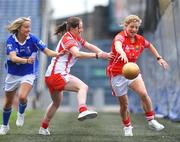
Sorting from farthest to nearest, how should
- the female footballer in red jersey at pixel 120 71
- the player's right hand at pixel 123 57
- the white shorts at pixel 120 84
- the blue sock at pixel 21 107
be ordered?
the blue sock at pixel 21 107, the white shorts at pixel 120 84, the female footballer in red jersey at pixel 120 71, the player's right hand at pixel 123 57

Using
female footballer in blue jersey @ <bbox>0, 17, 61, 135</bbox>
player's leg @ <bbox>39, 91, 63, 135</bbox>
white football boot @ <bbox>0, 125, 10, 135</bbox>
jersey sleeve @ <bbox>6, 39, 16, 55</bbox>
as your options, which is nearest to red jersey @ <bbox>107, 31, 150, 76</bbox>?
player's leg @ <bbox>39, 91, 63, 135</bbox>

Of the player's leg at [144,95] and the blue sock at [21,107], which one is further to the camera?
the blue sock at [21,107]

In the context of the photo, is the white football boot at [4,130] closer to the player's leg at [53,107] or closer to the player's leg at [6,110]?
the player's leg at [6,110]

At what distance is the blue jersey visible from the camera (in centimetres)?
788

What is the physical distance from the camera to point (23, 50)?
7938mm

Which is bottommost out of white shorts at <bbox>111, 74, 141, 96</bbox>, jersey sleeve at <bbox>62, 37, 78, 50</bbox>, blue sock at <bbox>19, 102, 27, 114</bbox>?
blue sock at <bbox>19, 102, 27, 114</bbox>

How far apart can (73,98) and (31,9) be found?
13.7m

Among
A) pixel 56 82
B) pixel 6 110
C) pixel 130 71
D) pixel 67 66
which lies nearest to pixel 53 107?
pixel 56 82

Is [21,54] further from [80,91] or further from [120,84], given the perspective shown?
[120,84]

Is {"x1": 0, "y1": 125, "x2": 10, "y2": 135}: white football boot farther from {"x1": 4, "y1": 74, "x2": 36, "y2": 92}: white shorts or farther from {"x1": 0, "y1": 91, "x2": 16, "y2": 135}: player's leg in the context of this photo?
{"x1": 4, "y1": 74, "x2": 36, "y2": 92}: white shorts

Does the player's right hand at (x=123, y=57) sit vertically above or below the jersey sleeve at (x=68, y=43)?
below

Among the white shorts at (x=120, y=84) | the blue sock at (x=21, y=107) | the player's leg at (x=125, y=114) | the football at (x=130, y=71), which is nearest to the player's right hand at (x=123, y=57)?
the football at (x=130, y=71)

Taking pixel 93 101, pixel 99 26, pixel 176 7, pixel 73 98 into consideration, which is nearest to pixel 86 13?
pixel 99 26

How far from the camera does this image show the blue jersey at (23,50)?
7.88 metres
